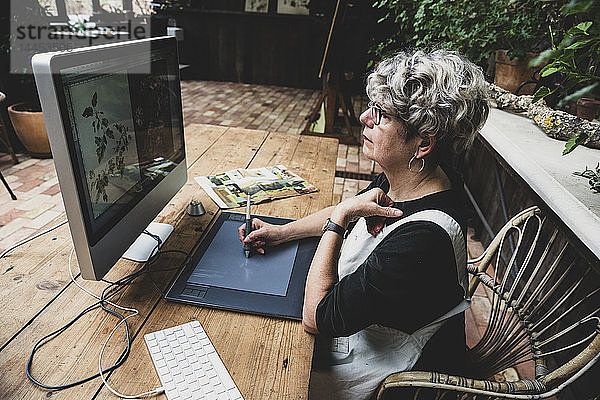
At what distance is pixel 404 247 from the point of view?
883 millimetres

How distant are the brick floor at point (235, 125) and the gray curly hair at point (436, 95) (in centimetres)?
78

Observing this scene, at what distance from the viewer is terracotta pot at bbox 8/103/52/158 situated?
3.38 metres

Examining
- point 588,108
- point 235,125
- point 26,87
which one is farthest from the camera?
point 235,125

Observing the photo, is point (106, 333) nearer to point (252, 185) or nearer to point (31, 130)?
point (252, 185)

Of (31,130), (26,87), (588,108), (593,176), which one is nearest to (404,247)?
(593,176)

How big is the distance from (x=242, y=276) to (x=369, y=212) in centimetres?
37

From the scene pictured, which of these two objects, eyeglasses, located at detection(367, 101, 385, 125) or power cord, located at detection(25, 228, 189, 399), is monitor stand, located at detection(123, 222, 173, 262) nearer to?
power cord, located at detection(25, 228, 189, 399)

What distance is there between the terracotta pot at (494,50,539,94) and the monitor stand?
181 cm

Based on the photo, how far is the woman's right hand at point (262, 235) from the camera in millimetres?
1151

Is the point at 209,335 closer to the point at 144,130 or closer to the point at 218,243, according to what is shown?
the point at 218,243

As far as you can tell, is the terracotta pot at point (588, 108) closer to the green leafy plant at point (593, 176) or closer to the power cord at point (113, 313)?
the green leafy plant at point (593, 176)

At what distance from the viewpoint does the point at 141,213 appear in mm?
1048

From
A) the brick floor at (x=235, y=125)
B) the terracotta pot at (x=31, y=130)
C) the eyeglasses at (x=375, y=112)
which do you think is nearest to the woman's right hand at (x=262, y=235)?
the eyeglasses at (x=375, y=112)

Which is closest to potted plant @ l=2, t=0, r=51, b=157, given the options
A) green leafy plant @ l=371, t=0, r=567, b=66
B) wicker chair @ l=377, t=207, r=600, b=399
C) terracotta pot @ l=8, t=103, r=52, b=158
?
terracotta pot @ l=8, t=103, r=52, b=158
